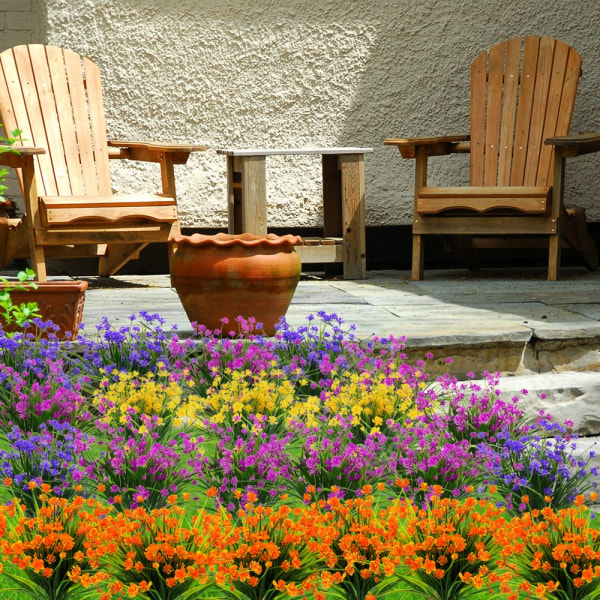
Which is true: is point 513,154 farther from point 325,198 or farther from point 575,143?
point 325,198

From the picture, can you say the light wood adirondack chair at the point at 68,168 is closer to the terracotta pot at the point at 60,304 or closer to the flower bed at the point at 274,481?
the terracotta pot at the point at 60,304

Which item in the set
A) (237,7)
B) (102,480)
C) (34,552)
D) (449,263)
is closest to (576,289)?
(449,263)

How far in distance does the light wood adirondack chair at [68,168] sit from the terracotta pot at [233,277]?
128 cm

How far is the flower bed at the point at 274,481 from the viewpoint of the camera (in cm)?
163

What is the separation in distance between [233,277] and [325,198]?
230cm

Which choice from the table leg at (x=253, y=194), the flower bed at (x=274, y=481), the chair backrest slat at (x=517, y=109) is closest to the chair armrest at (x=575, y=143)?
the chair backrest slat at (x=517, y=109)

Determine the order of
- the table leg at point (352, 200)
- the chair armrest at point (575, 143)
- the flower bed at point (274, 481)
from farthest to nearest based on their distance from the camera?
the table leg at point (352, 200) < the chair armrest at point (575, 143) < the flower bed at point (274, 481)

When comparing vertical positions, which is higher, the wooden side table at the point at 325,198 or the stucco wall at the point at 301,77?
the stucco wall at the point at 301,77

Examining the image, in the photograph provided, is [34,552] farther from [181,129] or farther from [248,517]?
[181,129]

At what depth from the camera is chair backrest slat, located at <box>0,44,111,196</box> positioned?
15.9ft

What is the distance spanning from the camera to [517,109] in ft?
17.8

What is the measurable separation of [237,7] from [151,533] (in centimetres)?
447

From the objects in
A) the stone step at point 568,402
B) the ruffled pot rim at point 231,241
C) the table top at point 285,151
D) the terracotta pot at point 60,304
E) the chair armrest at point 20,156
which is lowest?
the stone step at point 568,402

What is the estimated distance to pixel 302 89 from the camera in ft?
18.8
